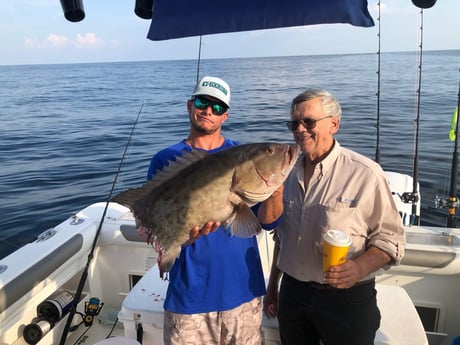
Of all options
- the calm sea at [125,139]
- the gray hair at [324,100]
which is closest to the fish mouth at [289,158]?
the gray hair at [324,100]

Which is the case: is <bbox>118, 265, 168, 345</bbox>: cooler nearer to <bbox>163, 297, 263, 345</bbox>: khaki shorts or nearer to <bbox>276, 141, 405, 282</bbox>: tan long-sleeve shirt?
<bbox>163, 297, 263, 345</bbox>: khaki shorts

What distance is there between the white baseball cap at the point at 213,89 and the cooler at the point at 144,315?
1701 millimetres

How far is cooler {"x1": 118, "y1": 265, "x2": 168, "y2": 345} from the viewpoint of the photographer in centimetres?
298

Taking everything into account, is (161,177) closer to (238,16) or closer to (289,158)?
(289,158)

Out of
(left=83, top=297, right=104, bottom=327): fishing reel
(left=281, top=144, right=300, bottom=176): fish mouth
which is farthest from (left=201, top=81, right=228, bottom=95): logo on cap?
(left=83, top=297, right=104, bottom=327): fishing reel

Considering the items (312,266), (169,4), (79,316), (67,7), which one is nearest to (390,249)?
(312,266)

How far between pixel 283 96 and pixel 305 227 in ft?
78.7

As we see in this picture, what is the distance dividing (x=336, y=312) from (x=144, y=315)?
4.94 feet

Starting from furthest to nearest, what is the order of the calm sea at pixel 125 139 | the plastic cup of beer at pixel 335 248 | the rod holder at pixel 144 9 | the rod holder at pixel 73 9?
the calm sea at pixel 125 139 < the rod holder at pixel 144 9 < the rod holder at pixel 73 9 < the plastic cup of beer at pixel 335 248

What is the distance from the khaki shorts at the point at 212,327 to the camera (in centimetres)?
244

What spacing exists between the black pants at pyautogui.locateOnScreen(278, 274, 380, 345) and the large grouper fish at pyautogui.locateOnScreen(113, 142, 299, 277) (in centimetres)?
66

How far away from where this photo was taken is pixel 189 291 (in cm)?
239

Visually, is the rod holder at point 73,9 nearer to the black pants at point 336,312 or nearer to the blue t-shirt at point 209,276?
the blue t-shirt at point 209,276

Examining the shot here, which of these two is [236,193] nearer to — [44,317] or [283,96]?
[44,317]
